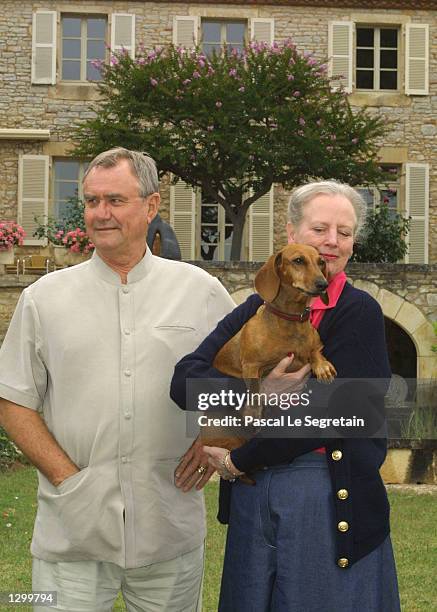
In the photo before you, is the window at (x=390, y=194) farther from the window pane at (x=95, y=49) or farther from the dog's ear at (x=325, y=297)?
the dog's ear at (x=325, y=297)

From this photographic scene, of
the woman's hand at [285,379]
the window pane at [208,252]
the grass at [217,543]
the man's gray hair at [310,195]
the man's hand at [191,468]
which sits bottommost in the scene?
the grass at [217,543]

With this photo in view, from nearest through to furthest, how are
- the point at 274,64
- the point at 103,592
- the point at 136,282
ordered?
1. the point at 103,592
2. the point at 136,282
3. the point at 274,64

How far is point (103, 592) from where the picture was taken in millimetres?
2807

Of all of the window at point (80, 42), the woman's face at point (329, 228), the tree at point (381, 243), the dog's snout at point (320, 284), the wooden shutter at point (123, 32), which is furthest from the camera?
the window at point (80, 42)

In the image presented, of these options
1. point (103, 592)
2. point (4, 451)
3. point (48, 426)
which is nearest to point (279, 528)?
point (103, 592)

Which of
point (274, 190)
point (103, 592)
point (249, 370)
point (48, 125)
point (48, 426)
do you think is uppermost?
point (48, 125)

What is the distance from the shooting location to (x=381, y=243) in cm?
1645

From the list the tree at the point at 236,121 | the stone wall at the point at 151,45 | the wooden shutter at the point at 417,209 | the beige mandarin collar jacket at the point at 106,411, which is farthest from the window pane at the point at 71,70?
the beige mandarin collar jacket at the point at 106,411

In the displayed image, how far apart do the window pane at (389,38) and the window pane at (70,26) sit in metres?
6.30

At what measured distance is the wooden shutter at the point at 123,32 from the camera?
18297 millimetres

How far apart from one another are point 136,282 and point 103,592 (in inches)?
38.8

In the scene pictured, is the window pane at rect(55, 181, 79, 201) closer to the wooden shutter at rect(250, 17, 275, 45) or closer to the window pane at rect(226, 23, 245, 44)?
the window pane at rect(226, 23, 245, 44)

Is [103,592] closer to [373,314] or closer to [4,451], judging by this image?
[373,314]

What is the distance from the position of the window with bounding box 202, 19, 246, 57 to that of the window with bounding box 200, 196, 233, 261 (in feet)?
10.6
